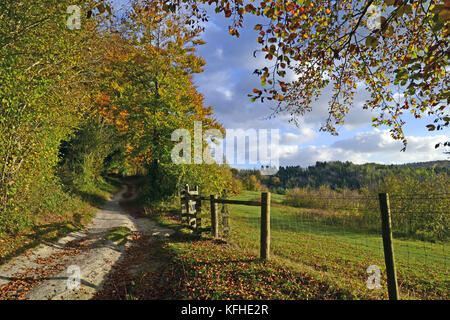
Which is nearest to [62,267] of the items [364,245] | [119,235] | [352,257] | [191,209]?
[119,235]

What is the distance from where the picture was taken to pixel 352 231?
14.9 metres

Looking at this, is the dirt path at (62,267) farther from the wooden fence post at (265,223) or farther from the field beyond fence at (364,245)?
the wooden fence post at (265,223)

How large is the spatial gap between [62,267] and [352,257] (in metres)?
10.5

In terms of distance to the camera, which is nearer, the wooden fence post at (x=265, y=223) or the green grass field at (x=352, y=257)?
the green grass field at (x=352, y=257)

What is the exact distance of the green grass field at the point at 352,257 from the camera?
20.2 ft

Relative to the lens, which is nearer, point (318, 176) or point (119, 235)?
point (119, 235)

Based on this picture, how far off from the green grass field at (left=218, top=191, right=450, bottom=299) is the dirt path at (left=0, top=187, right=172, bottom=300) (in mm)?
4618

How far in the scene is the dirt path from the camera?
5.86m

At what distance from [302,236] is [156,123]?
1192 centimetres

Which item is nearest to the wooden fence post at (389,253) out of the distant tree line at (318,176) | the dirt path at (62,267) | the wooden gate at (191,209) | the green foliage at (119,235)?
the dirt path at (62,267)

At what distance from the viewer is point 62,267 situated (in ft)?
24.0

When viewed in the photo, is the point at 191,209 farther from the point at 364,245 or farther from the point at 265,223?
the point at 364,245

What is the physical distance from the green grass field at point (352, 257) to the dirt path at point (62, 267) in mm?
4618

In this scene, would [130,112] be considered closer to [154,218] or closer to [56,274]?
[154,218]
